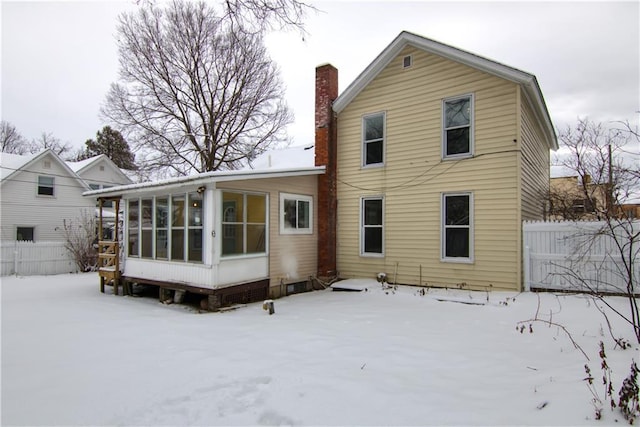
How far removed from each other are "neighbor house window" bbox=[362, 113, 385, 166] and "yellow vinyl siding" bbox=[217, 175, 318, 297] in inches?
72.8

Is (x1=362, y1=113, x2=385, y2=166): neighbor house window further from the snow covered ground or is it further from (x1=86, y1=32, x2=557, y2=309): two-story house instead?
the snow covered ground

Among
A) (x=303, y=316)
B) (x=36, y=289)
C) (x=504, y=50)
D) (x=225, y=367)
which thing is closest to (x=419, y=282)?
(x=303, y=316)

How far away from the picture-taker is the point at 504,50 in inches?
505

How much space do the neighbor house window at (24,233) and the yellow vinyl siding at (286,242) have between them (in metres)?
18.3

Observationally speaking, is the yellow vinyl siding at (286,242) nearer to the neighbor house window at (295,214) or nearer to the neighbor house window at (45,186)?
the neighbor house window at (295,214)

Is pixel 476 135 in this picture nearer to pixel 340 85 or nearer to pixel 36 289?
pixel 340 85

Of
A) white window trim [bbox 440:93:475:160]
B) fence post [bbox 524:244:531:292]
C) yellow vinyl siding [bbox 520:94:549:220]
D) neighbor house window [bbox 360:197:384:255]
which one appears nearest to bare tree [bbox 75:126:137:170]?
neighbor house window [bbox 360:197:384:255]

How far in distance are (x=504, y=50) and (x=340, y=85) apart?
249 inches

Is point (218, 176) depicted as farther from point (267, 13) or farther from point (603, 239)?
point (603, 239)

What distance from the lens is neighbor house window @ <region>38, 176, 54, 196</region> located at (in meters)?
20.1

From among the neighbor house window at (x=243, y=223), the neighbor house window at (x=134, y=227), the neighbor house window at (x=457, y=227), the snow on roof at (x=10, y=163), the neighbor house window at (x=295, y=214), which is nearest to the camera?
the neighbor house window at (x=243, y=223)

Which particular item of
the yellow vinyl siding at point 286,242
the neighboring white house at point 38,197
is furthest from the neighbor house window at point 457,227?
the neighboring white house at point 38,197

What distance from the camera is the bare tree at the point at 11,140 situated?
37.9 meters

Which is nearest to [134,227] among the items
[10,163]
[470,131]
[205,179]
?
[205,179]
